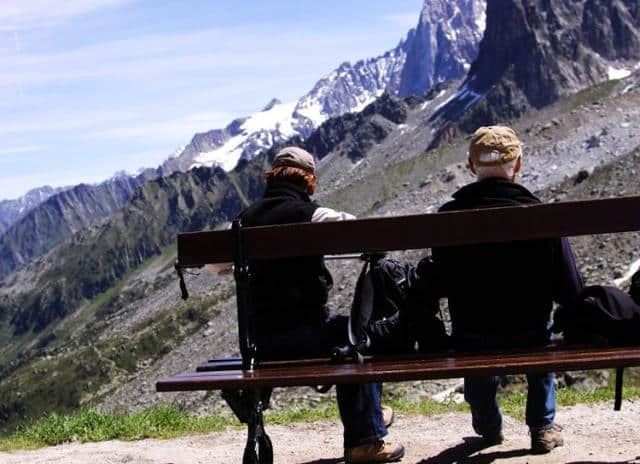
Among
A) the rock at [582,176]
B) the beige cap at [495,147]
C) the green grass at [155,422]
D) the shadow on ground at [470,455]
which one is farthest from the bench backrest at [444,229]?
the rock at [582,176]

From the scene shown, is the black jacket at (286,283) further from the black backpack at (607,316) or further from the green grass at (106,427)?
the green grass at (106,427)

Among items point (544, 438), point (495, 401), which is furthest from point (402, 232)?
point (544, 438)

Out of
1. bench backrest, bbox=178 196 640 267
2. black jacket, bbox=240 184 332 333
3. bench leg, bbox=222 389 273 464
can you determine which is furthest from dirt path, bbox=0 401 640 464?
bench backrest, bbox=178 196 640 267

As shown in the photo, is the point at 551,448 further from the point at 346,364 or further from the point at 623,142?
the point at 623,142

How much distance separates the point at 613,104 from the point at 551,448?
7647 cm

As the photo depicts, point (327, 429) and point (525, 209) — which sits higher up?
point (525, 209)

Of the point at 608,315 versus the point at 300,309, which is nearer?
the point at 608,315

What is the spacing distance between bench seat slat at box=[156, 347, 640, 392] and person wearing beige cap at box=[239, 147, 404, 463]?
37 cm

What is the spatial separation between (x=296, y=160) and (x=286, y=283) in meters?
1.14

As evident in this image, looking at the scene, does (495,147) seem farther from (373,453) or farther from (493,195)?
(373,453)

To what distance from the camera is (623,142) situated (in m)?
66.2

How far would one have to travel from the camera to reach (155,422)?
1130 centimetres

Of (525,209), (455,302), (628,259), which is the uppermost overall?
(525,209)

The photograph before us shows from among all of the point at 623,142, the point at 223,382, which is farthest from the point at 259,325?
the point at 623,142
